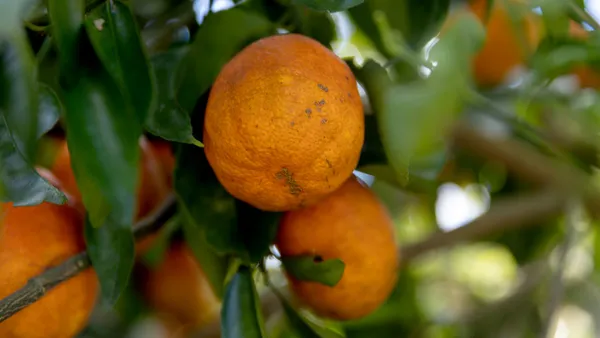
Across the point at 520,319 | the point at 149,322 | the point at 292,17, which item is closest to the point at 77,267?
the point at 292,17

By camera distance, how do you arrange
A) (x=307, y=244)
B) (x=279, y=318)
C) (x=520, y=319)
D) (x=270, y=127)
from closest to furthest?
(x=270, y=127) → (x=307, y=244) → (x=279, y=318) → (x=520, y=319)

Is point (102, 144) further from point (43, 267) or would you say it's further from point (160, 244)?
point (160, 244)

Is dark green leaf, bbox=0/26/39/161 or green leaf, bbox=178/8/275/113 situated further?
green leaf, bbox=178/8/275/113

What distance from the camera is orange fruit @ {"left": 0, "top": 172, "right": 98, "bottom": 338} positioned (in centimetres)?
56

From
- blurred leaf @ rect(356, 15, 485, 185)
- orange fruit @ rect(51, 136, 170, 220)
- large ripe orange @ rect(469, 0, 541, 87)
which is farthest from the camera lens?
large ripe orange @ rect(469, 0, 541, 87)

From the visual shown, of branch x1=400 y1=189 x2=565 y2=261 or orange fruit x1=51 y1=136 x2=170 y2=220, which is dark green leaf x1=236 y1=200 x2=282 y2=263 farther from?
branch x1=400 y1=189 x2=565 y2=261

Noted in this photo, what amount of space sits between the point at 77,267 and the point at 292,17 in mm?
280

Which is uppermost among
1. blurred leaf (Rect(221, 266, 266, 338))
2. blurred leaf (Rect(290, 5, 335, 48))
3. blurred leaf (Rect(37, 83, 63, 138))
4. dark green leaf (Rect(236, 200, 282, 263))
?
blurred leaf (Rect(37, 83, 63, 138))

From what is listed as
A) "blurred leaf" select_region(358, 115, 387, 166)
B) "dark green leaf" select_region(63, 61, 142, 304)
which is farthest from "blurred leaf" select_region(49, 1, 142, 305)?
"blurred leaf" select_region(358, 115, 387, 166)

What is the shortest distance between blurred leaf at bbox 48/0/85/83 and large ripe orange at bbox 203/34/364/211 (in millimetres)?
106

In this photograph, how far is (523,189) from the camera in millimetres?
1067

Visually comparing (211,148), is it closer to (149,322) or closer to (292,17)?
(292,17)

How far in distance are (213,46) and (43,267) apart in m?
0.22

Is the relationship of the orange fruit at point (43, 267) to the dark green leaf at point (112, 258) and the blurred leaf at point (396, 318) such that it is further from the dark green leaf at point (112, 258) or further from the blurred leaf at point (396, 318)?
the blurred leaf at point (396, 318)
